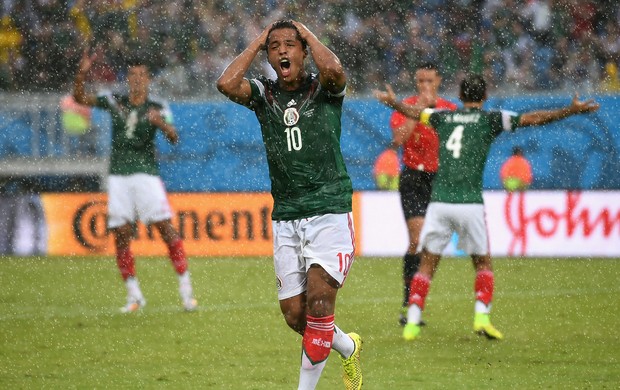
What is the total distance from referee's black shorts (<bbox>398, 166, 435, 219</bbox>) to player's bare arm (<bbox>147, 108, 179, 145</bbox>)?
2.14 meters

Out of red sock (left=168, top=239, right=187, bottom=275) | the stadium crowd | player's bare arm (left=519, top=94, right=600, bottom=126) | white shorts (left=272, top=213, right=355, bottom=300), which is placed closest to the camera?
white shorts (left=272, top=213, right=355, bottom=300)

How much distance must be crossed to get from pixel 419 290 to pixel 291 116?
3189 mm

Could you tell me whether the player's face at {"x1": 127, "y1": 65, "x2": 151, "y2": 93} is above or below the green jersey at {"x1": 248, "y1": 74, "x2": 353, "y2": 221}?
above

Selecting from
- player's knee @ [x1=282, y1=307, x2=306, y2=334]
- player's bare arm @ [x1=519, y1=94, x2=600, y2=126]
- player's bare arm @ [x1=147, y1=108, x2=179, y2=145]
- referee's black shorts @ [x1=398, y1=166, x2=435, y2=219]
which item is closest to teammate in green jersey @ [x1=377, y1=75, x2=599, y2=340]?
player's bare arm @ [x1=519, y1=94, x2=600, y2=126]

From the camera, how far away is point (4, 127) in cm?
1738

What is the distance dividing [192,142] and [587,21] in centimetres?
676

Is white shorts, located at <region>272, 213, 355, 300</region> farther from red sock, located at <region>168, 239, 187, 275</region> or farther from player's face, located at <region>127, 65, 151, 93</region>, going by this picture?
player's face, located at <region>127, 65, 151, 93</region>

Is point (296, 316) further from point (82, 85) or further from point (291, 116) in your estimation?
point (82, 85)

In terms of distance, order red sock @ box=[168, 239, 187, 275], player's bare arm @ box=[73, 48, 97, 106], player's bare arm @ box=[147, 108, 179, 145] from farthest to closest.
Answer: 1. red sock @ box=[168, 239, 187, 275]
2. player's bare arm @ box=[147, 108, 179, 145]
3. player's bare arm @ box=[73, 48, 97, 106]

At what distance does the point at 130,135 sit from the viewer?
1077 centimetres

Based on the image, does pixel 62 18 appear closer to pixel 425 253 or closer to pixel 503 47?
pixel 503 47

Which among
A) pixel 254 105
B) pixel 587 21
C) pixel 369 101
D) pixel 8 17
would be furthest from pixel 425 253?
pixel 8 17

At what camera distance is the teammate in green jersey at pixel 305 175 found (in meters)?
5.85

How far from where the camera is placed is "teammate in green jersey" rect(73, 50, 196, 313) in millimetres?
10625
